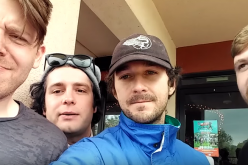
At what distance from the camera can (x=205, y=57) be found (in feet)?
9.23

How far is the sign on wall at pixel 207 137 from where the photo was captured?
8.85 feet

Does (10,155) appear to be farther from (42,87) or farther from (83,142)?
(42,87)

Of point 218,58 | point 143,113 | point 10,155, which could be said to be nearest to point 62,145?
point 10,155

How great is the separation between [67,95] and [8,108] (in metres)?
0.35

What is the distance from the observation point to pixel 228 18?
7.80 ft

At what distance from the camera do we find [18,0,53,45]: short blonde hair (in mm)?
765

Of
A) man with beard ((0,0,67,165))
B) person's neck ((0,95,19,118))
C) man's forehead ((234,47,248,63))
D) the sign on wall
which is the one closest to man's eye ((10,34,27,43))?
man with beard ((0,0,67,165))

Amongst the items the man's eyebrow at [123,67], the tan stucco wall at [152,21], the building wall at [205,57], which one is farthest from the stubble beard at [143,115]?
the building wall at [205,57]

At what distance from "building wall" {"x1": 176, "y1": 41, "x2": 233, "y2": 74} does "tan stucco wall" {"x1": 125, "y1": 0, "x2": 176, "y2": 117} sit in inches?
5.4

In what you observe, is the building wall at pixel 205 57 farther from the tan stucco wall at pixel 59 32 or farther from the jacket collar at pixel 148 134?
the jacket collar at pixel 148 134

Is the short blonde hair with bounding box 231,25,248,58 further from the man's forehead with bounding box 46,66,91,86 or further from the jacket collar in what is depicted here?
the man's forehead with bounding box 46,66,91,86

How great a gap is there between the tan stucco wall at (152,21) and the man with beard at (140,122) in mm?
847

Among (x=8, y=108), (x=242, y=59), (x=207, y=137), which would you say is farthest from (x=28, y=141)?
(x=207, y=137)

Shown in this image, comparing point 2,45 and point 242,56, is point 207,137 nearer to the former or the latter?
point 242,56
